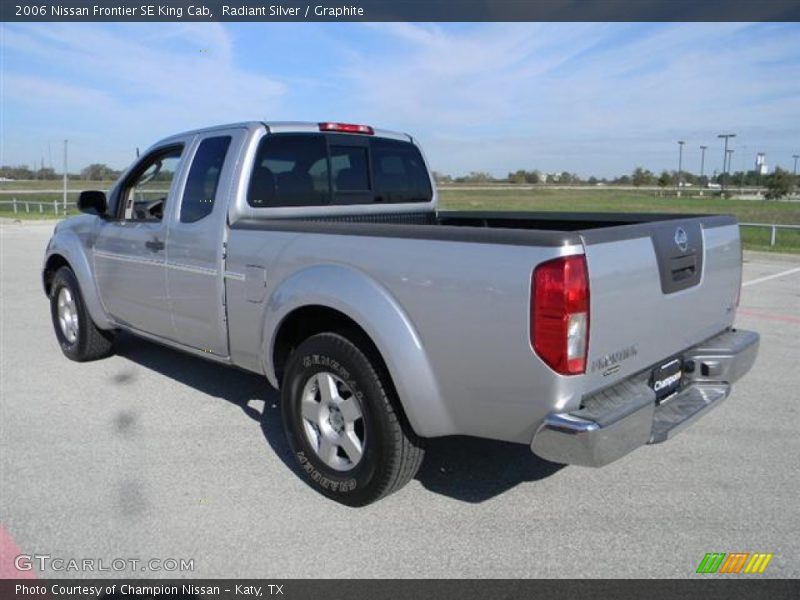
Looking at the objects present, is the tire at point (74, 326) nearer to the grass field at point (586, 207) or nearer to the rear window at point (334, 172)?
the rear window at point (334, 172)

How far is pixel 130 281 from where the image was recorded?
5.15 m

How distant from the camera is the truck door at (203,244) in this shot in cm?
420

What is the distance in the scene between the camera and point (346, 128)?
4.81 m

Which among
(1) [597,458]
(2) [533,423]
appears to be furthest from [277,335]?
(1) [597,458]

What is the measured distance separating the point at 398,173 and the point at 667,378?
270 centimetres

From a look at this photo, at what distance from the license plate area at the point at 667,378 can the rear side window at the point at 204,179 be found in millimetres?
2781

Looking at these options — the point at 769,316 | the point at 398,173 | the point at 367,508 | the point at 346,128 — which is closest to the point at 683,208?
the point at 769,316

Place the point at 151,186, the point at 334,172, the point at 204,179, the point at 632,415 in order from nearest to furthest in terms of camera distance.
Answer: the point at 632,415 < the point at 204,179 < the point at 334,172 < the point at 151,186

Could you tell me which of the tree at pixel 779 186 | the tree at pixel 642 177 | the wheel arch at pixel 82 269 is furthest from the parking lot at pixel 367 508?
the tree at pixel 642 177

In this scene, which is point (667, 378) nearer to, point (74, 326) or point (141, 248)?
point (141, 248)

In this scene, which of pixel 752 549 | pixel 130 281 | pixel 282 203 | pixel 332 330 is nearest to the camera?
pixel 752 549

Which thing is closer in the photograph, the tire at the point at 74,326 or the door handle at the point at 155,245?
the door handle at the point at 155,245

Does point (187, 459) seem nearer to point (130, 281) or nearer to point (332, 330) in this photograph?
point (332, 330)

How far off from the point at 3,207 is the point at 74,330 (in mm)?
37580
